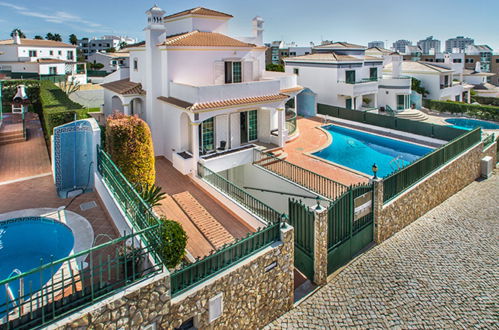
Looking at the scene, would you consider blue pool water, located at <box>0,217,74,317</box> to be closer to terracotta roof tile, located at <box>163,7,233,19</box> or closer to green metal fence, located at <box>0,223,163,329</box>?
green metal fence, located at <box>0,223,163,329</box>

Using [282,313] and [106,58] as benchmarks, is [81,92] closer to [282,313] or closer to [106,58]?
[282,313]

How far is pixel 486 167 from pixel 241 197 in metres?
18.2

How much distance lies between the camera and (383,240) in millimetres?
15203

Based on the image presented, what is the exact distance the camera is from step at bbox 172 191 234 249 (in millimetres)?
13828

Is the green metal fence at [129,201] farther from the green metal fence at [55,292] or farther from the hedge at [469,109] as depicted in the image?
the hedge at [469,109]

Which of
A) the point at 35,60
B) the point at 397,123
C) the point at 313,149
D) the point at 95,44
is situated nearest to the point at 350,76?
the point at 397,123

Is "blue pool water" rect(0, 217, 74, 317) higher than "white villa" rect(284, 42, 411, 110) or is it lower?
lower

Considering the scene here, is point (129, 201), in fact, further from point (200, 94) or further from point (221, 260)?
point (200, 94)

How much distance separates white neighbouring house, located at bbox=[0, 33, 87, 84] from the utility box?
5120 cm

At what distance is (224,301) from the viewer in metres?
9.04

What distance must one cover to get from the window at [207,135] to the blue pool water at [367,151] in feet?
23.3

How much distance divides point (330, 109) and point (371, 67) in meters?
11.3

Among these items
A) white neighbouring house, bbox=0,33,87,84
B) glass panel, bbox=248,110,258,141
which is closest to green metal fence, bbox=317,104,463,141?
glass panel, bbox=248,110,258,141

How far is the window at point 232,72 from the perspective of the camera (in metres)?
24.7
